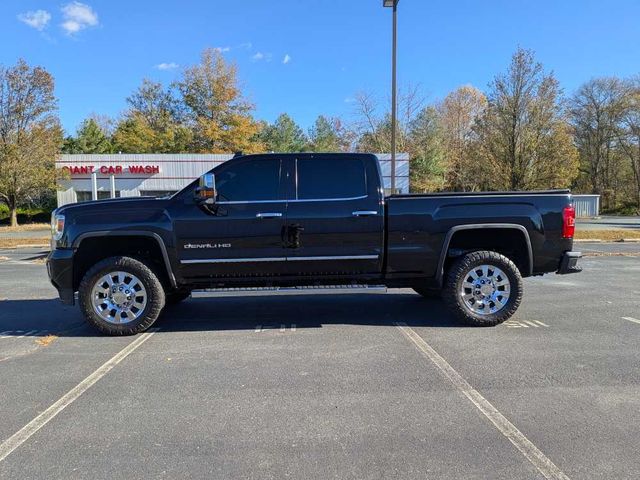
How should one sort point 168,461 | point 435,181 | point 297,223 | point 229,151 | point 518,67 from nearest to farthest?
point 168,461
point 297,223
point 518,67
point 229,151
point 435,181

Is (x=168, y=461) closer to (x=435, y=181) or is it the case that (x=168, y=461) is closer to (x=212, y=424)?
(x=212, y=424)

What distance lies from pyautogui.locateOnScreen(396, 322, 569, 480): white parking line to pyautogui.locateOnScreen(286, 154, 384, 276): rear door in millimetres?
1275

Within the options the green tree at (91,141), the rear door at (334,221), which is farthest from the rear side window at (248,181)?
the green tree at (91,141)

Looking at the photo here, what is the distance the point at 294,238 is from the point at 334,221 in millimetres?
499

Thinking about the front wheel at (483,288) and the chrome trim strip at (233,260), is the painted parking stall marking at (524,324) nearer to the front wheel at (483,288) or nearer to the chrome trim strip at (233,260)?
the front wheel at (483,288)

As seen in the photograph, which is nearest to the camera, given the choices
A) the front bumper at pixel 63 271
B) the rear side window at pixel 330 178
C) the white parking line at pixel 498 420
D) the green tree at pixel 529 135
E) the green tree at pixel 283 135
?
the white parking line at pixel 498 420

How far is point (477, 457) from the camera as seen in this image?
→ 310 cm

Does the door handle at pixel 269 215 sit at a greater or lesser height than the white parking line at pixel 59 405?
greater

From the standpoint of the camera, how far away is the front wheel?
611 cm

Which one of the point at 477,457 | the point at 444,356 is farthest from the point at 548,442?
the point at 444,356

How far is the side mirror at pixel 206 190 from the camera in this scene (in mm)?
5668

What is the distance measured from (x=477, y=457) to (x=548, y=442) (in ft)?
1.75

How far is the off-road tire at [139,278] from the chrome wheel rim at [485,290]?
3580 mm

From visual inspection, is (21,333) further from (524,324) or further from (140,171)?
(140,171)
